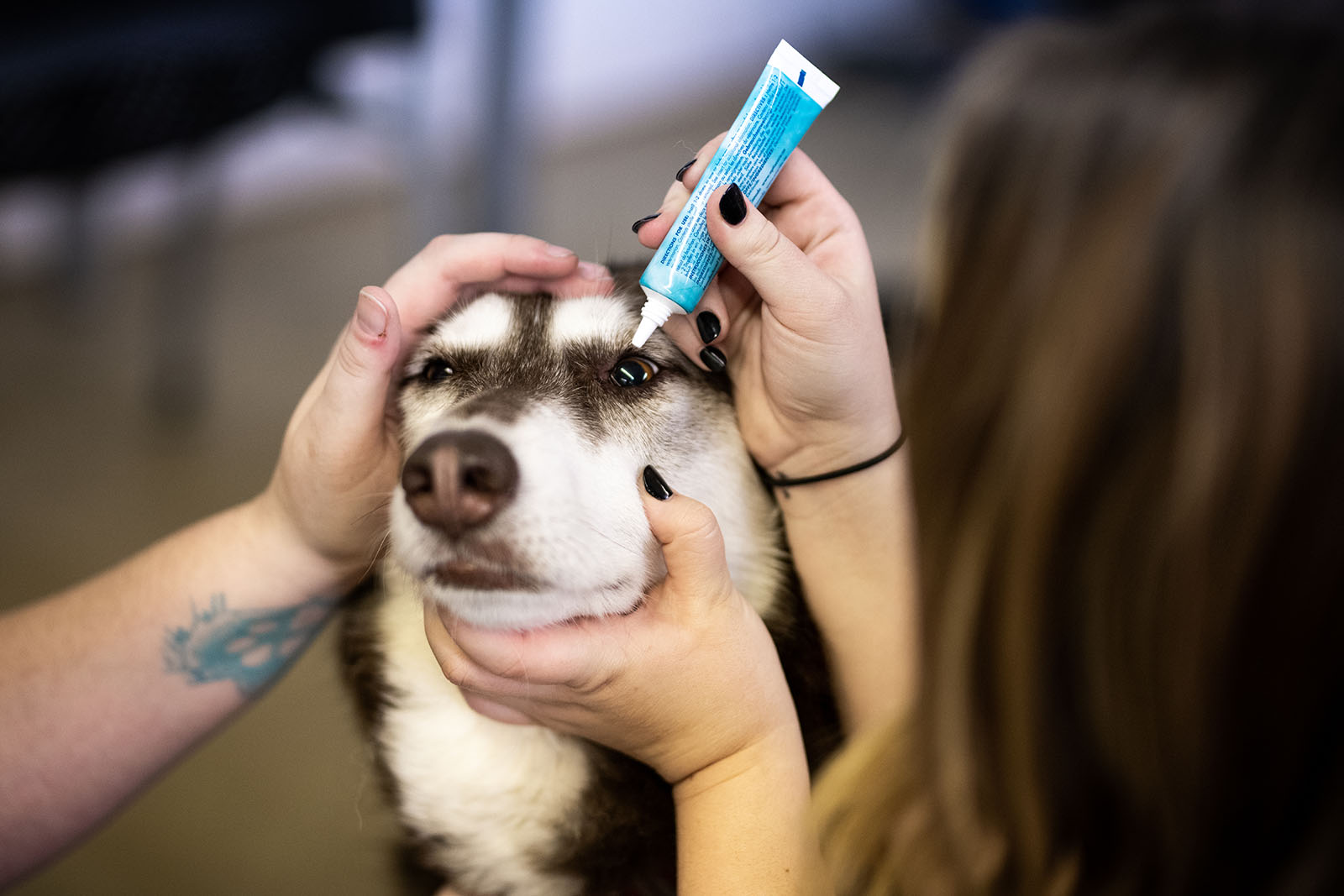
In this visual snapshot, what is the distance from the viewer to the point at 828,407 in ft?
3.82

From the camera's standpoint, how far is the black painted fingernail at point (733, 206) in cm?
101

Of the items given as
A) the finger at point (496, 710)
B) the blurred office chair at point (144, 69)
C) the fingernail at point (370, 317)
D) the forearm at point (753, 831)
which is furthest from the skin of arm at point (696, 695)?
the blurred office chair at point (144, 69)

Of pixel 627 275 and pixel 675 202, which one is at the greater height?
pixel 675 202

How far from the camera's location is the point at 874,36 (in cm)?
707

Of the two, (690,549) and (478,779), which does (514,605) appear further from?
(478,779)

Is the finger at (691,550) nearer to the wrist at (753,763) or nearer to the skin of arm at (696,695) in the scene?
the skin of arm at (696,695)

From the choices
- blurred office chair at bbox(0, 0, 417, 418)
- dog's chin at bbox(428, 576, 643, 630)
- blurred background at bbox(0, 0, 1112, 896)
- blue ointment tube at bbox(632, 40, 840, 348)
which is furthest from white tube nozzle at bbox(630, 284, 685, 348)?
blurred office chair at bbox(0, 0, 417, 418)

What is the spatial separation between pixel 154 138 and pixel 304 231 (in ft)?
5.69

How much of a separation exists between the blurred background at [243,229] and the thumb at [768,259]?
21.5 inches

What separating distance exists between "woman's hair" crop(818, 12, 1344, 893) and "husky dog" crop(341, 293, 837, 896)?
0.41 metres

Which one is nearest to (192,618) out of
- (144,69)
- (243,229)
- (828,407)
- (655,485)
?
(655,485)

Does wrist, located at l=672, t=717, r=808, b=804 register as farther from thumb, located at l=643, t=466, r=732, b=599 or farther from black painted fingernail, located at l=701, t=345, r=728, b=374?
black painted fingernail, located at l=701, t=345, r=728, b=374

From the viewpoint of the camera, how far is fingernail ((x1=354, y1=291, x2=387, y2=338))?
111 cm

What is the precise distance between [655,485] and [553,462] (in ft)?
0.43
